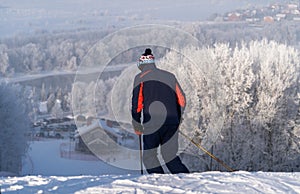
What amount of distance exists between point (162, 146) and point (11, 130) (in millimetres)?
21027

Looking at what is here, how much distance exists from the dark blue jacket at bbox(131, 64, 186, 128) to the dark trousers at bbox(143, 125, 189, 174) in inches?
5.5

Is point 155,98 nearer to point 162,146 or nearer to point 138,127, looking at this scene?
point 138,127

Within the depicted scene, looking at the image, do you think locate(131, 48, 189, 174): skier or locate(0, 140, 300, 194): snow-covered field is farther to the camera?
locate(131, 48, 189, 174): skier

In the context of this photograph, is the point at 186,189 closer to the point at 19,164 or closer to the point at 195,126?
the point at 195,126

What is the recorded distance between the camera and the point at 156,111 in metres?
6.51

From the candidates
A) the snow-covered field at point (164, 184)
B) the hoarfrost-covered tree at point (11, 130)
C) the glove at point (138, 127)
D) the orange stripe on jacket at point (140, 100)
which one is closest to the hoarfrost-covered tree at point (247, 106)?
the hoarfrost-covered tree at point (11, 130)

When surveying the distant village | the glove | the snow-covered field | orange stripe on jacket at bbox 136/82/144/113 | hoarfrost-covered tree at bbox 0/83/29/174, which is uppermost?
the distant village

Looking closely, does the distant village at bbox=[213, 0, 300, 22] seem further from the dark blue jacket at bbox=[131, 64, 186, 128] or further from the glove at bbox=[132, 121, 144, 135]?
the glove at bbox=[132, 121, 144, 135]

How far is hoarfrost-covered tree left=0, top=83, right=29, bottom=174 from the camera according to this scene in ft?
82.4

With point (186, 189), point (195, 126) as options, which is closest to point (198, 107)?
point (195, 126)

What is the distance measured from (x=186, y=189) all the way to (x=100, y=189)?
1.04 metres

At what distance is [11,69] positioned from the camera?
74.0 meters

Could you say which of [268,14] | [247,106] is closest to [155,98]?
[247,106]

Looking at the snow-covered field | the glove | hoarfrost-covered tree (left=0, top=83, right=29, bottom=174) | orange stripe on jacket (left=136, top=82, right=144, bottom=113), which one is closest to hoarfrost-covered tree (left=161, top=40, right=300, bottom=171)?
hoarfrost-covered tree (left=0, top=83, right=29, bottom=174)
